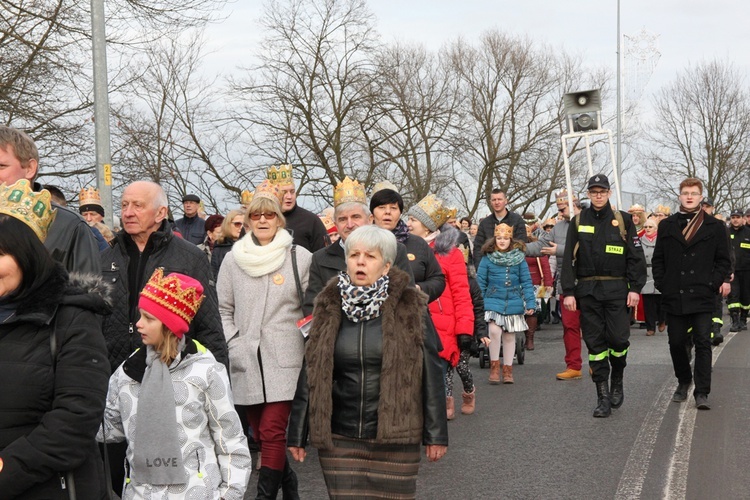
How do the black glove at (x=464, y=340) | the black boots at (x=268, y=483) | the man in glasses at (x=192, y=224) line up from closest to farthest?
the black boots at (x=268, y=483) → the black glove at (x=464, y=340) → the man in glasses at (x=192, y=224)

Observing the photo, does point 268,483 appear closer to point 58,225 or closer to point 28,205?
point 58,225

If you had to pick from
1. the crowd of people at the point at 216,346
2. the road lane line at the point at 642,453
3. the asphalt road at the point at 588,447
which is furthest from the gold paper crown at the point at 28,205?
the road lane line at the point at 642,453

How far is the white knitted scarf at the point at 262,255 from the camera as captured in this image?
6234 mm

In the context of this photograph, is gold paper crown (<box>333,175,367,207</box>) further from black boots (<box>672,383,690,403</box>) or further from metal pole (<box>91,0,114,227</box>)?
metal pole (<box>91,0,114,227</box>)

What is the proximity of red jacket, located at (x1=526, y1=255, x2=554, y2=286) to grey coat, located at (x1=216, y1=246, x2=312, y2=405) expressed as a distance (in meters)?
11.4

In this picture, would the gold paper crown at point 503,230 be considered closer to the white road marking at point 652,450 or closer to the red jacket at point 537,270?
the white road marking at point 652,450

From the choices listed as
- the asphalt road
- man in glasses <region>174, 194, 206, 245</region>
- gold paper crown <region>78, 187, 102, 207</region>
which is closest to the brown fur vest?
the asphalt road

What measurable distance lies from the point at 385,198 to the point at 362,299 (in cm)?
280

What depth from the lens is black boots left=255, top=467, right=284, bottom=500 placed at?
229 inches

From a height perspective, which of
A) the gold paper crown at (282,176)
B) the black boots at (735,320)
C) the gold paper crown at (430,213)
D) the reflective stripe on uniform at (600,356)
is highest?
the gold paper crown at (282,176)

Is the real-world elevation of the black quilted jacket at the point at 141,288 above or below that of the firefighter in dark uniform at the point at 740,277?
above

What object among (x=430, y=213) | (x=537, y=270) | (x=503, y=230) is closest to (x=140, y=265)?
(x=430, y=213)

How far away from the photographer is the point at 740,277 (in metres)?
19.0

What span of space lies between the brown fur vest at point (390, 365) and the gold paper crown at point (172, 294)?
2.37ft
